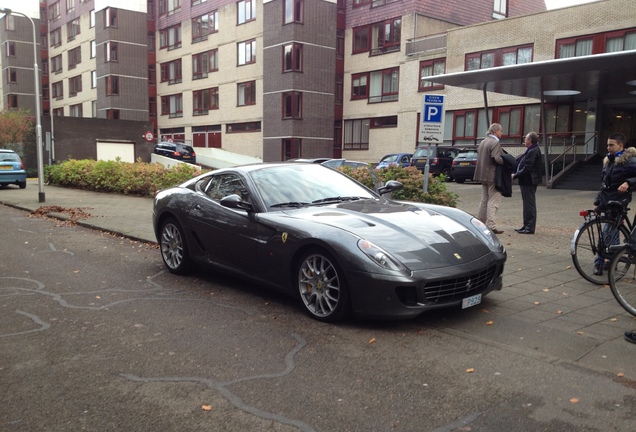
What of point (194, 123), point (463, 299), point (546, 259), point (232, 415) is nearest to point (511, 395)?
point (463, 299)

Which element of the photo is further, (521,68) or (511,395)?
(521,68)

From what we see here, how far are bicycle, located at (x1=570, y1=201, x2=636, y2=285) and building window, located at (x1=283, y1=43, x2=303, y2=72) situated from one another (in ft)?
110

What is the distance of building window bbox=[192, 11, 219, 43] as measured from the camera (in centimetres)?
4541

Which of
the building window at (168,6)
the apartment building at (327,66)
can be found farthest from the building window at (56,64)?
the building window at (168,6)

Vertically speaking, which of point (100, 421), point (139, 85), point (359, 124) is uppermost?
point (139, 85)

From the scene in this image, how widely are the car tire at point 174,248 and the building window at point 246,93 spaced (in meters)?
36.1

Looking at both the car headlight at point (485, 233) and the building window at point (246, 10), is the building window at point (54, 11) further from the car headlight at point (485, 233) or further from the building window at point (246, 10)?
the car headlight at point (485, 233)

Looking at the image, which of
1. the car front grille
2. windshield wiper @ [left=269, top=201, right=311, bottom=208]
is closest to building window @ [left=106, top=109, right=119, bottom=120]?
windshield wiper @ [left=269, top=201, right=311, bottom=208]

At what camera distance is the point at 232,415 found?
3.26 metres

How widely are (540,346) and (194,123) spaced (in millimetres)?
46581

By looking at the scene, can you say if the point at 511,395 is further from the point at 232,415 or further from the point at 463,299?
the point at 232,415

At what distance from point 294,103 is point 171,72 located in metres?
17.5

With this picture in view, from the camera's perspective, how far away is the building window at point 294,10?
1494 inches

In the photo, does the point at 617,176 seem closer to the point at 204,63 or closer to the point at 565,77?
the point at 565,77
